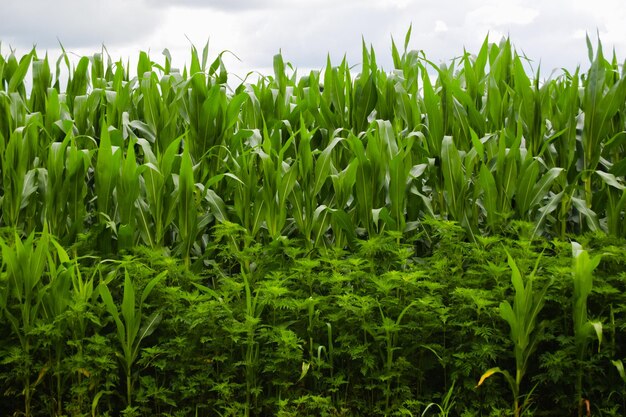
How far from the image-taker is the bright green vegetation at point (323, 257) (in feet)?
13.6

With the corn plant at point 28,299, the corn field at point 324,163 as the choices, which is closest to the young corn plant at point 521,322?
the corn field at point 324,163

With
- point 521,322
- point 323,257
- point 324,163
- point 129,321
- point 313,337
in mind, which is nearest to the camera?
point 521,322

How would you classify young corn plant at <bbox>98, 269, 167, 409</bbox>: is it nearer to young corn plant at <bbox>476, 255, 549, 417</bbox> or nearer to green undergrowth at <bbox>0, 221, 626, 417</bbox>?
green undergrowth at <bbox>0, 221, 626, 417</bbox>

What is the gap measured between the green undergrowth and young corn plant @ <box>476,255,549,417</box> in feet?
0.09

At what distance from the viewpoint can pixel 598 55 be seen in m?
5.32

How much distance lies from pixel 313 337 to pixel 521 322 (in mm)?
1104

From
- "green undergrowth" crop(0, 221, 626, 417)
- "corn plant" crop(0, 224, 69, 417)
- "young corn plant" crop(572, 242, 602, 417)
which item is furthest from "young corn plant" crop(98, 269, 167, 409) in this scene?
"young corn plant" crop(572, 242, 602, 417)

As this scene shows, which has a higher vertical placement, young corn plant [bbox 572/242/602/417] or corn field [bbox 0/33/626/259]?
corn field [bbox 0/33/626/259]

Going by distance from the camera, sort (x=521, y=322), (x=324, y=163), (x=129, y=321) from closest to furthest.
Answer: (x=521, y=322) → (x=129, y=321) → (x=324, y=163)

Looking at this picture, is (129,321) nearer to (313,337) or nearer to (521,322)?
(313,337)

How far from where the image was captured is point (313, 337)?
4.32 meters

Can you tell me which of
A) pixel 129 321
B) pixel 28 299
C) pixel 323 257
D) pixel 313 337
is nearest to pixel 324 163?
pixel 323 257

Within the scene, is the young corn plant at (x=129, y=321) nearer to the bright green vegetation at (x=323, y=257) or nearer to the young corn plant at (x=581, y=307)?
the bright green vegetation at (x=323, y=257)

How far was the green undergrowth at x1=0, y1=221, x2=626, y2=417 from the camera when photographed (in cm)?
413
